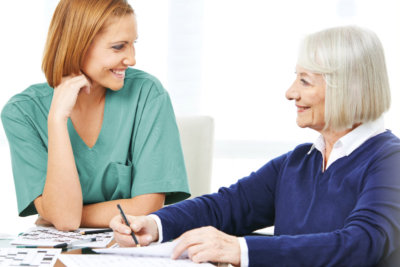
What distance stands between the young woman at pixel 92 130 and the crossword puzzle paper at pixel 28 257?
0.95ft

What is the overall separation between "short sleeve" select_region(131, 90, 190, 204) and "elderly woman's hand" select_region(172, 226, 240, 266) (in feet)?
1.70

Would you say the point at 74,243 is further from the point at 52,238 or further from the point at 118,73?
the point at 118,73

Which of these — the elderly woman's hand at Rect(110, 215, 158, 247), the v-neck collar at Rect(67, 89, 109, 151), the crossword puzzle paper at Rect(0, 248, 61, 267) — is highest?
the v-neck collar at Rect(67, 89, 109, 151)

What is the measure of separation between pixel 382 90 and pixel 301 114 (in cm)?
20

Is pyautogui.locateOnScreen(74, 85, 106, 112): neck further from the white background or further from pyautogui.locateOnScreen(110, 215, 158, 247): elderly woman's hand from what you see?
the white background

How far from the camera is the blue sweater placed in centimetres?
103

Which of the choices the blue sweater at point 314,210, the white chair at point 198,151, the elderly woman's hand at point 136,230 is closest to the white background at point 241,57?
the white chair at point 198,151

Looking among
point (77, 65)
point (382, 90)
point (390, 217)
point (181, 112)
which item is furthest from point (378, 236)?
point (181, 112)

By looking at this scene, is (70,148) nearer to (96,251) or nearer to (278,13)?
(96,251)

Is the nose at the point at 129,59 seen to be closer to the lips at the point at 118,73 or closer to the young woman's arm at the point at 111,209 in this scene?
the lips at the point at 118,73

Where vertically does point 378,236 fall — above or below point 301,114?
below

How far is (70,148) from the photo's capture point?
4.99 feet

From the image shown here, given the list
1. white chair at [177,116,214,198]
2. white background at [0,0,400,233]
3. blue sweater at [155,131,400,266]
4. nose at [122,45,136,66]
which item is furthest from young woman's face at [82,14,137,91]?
white background at [0,0,400,233]

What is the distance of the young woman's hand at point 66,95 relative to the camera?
1.54 meters
